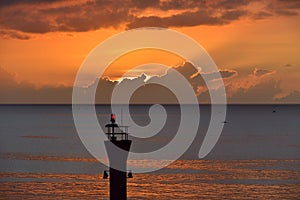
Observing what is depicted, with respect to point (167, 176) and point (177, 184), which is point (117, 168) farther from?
point (167, 176)

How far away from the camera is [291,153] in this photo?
12138 cm

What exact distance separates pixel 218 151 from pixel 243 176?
40013 millimetres

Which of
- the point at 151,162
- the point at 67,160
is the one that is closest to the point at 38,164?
the point at 67,160

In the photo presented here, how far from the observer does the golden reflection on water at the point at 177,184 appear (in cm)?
6912

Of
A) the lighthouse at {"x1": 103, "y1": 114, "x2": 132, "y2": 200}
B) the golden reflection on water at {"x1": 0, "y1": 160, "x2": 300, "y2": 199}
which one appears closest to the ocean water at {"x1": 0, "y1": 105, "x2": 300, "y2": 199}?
the golden reflection on water at {"x1": 0, "y1": 160, "x2": 300, "y2": 199}

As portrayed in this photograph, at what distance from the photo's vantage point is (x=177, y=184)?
75.8 metres

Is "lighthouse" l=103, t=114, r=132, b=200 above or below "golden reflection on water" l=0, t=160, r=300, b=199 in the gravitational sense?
below

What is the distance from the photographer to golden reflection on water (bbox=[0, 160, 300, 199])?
6912 centimetres

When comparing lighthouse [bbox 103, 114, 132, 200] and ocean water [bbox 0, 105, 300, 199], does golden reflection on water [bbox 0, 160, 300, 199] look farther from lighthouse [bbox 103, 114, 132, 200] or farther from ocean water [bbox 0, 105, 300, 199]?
lighthouse [bbox 103, 114, 132, 200]

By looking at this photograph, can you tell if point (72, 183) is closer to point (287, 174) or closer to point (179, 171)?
point (179, 171)

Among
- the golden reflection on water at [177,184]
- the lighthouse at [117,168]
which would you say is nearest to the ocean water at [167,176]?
the golden reflection on water at [177,184]

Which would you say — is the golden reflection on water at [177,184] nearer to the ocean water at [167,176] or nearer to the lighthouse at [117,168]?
the ocean water at [167,176]

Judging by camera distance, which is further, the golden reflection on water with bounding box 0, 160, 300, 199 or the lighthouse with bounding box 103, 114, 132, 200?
the golden reflection on water with bounding box 0, 160, 300, 199

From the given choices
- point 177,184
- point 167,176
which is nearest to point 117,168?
point 177,184
